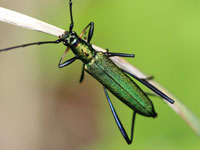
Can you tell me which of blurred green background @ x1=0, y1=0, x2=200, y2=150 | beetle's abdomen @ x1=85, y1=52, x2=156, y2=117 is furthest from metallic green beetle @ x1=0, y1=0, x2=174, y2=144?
blurred green background @ x1=0, y1=0, x2=200, y2=150

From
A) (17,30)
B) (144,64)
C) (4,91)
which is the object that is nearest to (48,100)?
(4,91)

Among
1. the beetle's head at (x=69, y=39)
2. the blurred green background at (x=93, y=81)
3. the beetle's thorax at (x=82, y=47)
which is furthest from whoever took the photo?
the blurred green background at (x=93, y=81)

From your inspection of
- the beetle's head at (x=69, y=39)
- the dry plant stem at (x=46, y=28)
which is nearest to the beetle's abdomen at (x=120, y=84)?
the dry plant stem at (x=46, y=28)

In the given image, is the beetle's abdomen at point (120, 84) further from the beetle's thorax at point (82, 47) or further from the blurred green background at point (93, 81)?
the blurred green background at point (93, 81)

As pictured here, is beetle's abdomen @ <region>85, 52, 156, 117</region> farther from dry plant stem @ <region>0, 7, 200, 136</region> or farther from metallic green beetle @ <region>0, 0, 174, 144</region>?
dry plant stem @ <region>0, 7, 200, 136</region>

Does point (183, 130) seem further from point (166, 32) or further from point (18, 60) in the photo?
point (18, 60)
